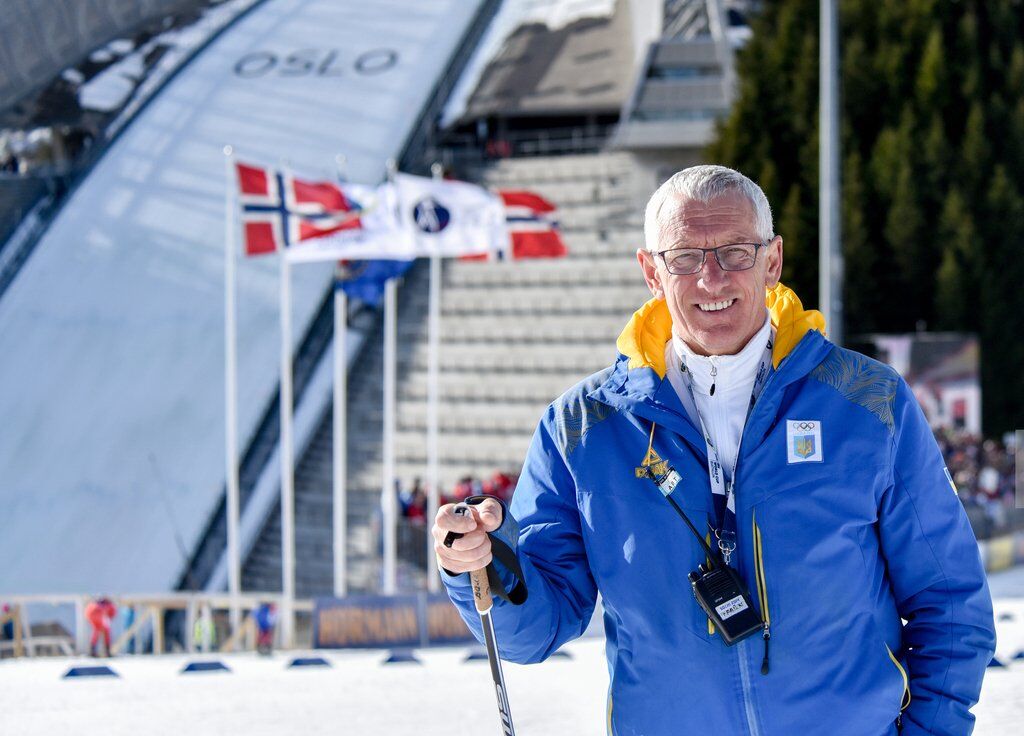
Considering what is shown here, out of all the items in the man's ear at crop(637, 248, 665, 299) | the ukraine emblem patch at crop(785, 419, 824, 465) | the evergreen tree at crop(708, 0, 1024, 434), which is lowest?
the evergreen tree at crop(708, 0, 1024, 434)

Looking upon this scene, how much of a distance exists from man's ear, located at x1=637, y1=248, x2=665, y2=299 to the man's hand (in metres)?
0.51

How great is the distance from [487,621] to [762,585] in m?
0.49

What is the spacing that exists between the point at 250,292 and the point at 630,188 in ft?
23.1

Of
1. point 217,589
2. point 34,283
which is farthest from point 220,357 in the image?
point 217,589

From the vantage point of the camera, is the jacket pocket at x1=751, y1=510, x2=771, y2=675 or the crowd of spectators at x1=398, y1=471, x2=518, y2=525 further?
the crowd of spectators at x1=398, y1=471, x2=518, y2=525

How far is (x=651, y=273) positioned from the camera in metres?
2.78

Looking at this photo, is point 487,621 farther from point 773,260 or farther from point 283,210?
point 283,210

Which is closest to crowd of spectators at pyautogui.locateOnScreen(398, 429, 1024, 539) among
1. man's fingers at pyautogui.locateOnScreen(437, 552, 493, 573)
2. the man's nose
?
the man's nose

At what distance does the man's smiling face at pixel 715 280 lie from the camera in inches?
103

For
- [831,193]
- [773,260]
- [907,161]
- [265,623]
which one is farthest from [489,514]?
[907,161]

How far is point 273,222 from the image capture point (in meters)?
15.7

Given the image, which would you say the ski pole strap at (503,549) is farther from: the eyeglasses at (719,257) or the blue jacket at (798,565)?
the eyeglasses at (719,257)

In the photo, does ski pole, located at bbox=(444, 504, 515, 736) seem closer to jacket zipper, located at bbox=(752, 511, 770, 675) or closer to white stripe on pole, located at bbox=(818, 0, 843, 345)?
jacket zipper, located at bbox=(752, 511, 770, 675)

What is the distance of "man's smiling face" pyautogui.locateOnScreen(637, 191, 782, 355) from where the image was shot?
2.62 meters
